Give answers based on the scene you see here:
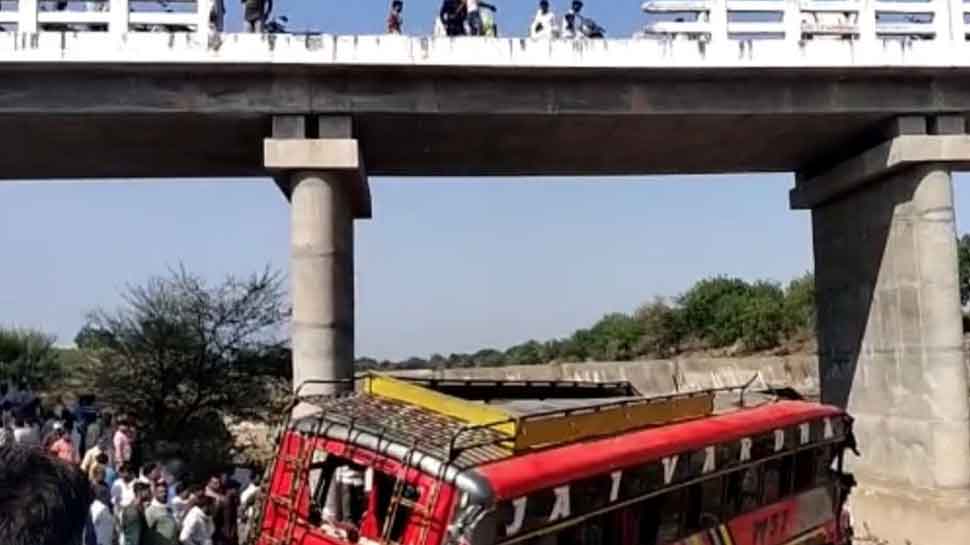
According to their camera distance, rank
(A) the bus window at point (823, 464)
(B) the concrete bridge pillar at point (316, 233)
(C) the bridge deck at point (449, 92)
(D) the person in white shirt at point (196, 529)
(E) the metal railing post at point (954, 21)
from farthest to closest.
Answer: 1. (E) the metal railing post at point (954, 21)
2. (B) the concrete bridge pillar at point (316, 233)
3. (C) the bridge deck at point (449, 92)
4. (A) the bus window at point (823, 464)
5. (D) the person in white shirt at point (196, 529)

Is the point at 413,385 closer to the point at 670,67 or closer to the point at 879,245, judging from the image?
the point at 670,67

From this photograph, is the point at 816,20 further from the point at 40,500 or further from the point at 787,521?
the point at 40,500

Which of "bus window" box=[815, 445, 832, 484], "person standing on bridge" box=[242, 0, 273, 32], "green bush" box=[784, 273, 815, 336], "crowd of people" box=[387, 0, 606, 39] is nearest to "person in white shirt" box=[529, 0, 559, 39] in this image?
"crowd of people" box=[387, 0, 606, 39]

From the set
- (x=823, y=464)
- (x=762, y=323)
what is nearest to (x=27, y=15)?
(x=823, y=464)

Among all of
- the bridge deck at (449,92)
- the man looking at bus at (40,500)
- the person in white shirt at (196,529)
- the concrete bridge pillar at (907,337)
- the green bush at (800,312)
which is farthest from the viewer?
the green bush at (800,312)

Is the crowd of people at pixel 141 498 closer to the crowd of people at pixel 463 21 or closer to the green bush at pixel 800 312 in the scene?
the crowd of people at pixel 463 21

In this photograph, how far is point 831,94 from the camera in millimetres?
14422

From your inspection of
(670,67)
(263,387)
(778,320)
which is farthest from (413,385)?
(778,320)

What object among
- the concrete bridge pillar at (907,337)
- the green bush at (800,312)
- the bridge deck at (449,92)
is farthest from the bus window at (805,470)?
the green bush at (800,312)

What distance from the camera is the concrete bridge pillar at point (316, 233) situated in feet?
42.7

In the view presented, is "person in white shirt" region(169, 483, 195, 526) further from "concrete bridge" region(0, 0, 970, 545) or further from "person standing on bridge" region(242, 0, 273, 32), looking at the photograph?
"person standing on bridge" region(242, 0, 273, 32)

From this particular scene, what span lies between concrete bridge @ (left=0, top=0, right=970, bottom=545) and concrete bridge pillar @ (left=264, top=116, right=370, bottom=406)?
0.03 metres

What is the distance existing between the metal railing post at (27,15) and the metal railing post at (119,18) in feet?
2.87

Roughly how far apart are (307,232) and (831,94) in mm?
7536
